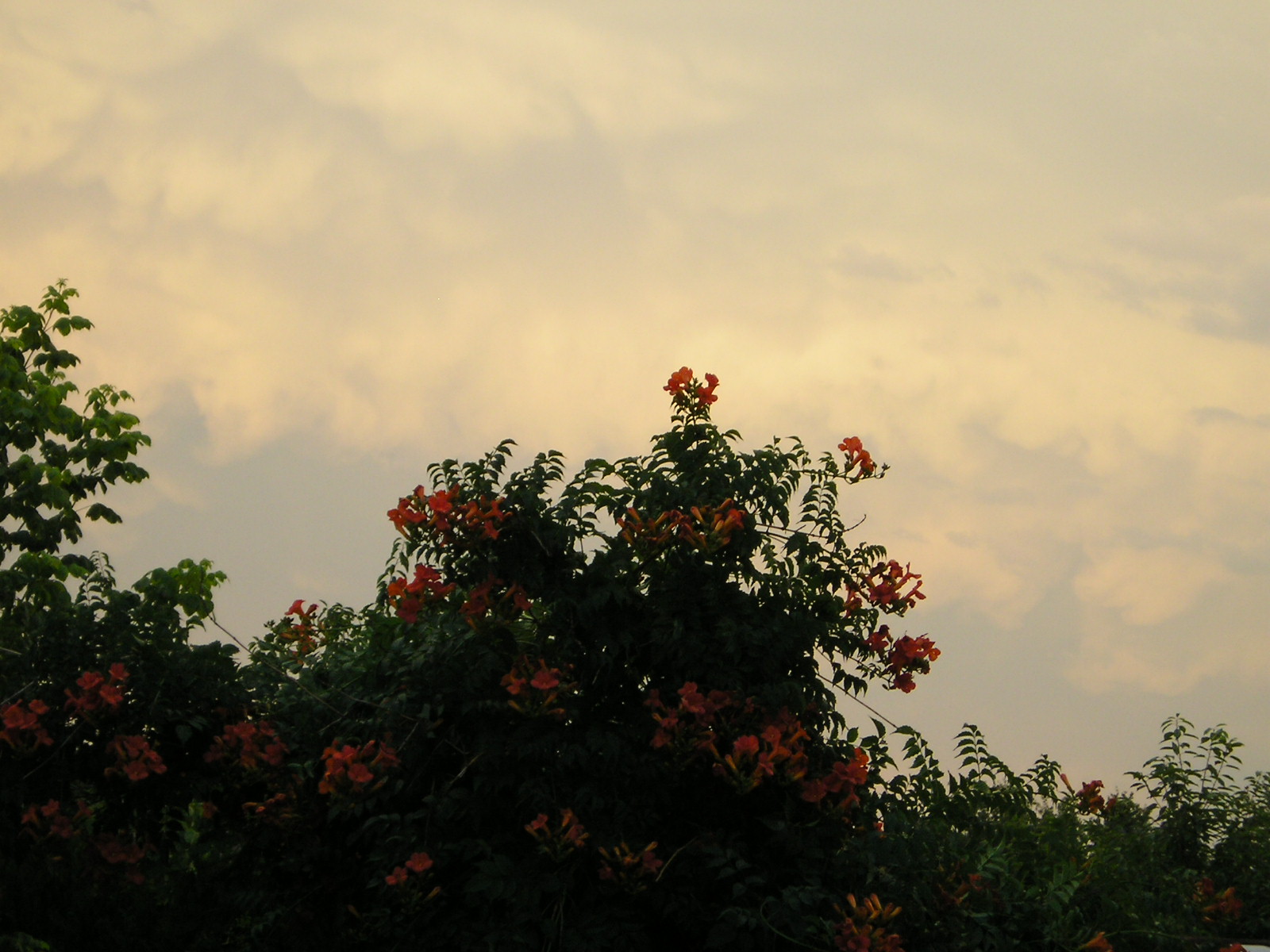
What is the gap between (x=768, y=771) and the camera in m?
5.78

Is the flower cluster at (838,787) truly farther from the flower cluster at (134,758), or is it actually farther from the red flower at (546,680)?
the flower cluster at (134,758)

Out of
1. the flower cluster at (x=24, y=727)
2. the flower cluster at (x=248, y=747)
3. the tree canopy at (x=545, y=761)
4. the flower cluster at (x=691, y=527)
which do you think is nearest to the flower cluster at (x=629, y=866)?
the tree canopy at (x=545, y=761)

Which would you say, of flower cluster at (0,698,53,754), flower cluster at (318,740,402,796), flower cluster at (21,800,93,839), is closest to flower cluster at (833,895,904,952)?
flower cluster at (318,740,402,796)

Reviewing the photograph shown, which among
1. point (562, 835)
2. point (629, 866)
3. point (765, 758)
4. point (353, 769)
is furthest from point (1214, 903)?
point (353, 769)

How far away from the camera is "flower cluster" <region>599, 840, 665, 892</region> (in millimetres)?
5699

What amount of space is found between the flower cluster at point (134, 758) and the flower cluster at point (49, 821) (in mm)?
328

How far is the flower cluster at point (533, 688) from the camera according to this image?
5777 mm

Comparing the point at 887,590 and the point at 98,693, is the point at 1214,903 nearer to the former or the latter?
the point at 887,590

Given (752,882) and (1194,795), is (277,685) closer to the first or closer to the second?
(752,882)

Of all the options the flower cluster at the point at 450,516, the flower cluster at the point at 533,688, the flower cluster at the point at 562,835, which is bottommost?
the flower cluster at the point at 562,835

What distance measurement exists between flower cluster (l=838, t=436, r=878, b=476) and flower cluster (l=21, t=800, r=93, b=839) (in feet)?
15.9

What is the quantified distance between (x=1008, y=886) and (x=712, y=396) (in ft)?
10.2

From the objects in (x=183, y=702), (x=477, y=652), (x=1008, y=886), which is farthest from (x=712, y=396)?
(x=183, y=702)

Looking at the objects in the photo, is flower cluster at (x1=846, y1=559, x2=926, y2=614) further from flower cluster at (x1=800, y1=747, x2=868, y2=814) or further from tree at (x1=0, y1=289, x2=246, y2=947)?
tree at (x1=0, y1=289, x2=246, y2=947)
